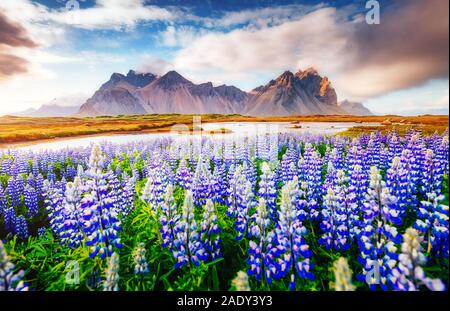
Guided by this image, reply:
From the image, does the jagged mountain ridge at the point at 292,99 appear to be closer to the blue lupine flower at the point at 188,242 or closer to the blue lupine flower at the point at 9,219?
the blue lupine flower at the point at 188,242

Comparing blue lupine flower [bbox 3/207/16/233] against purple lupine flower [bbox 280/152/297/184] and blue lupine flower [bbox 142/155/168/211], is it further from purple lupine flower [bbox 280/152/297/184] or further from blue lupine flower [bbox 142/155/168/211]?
purple lupine flower [bbox 280/152/297/184]

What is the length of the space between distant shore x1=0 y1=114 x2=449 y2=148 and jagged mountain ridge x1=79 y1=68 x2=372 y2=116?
59 cm

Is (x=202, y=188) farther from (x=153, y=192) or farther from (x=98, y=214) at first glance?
(x=98, y=214)

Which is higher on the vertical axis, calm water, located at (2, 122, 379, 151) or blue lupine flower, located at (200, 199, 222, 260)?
calm water, located at (2, 122, 379, 151)

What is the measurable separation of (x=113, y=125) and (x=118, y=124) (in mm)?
153

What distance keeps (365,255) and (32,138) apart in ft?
21.6

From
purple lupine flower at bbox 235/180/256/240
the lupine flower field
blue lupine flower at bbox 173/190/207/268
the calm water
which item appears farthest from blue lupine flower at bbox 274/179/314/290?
the calm water

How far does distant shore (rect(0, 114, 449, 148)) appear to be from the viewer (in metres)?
4.63

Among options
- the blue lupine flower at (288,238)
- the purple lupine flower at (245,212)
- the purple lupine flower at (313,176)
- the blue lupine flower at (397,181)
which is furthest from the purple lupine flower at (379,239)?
the purple lupine flower at (313,176)

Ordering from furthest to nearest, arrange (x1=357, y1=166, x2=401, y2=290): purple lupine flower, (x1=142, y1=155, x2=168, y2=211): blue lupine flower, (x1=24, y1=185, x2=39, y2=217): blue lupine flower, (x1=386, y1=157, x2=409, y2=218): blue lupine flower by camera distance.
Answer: (x1=24, y1=185, x2=39, y2=217): blue lupine flower → (x1=142, y1=155, x2=168, y2=211): blue lupine flower → (x1=386, y1=157, x2=409, y2=218): blue lupine flower → (x1=357, y1=166, x2=401, y2=290): purple lupine flower

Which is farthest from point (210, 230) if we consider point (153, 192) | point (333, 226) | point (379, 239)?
point (379, 239)

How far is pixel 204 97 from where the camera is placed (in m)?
6.18

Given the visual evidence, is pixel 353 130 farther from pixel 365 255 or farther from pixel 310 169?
pixel 365 255
